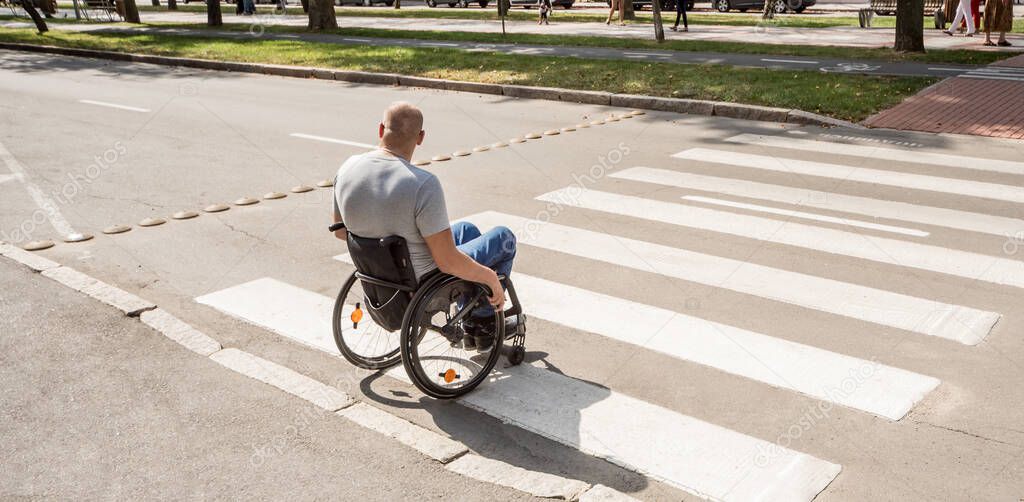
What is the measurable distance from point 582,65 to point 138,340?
12831 millimetres

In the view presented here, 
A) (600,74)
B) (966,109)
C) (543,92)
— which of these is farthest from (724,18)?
(966,109)

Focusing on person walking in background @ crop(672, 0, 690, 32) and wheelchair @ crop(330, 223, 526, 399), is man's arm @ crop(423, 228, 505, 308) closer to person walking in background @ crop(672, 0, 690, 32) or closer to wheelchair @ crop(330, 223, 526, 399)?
wheelchair @ crop(330, 223, 526, 399)

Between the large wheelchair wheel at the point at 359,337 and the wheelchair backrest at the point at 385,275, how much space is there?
237 mm

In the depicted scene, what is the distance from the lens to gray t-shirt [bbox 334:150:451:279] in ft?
14.5

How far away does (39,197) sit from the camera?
9.33 metres

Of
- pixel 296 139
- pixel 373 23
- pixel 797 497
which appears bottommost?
pixel 797 497

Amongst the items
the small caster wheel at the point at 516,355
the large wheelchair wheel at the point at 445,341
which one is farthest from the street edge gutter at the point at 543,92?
the large wheelchair wheel at the point at 445,341

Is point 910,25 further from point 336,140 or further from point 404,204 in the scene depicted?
point 404,204

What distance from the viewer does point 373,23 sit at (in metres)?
33.6

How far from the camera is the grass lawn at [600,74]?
13031mm

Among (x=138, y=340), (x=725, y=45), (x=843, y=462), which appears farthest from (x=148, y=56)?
(x=843, y=462)

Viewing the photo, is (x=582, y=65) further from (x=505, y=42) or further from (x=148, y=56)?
→ (x=148, y=56)

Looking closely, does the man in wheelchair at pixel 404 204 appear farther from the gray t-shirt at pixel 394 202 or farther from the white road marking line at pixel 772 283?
the white road marking line at pixel 772 283
